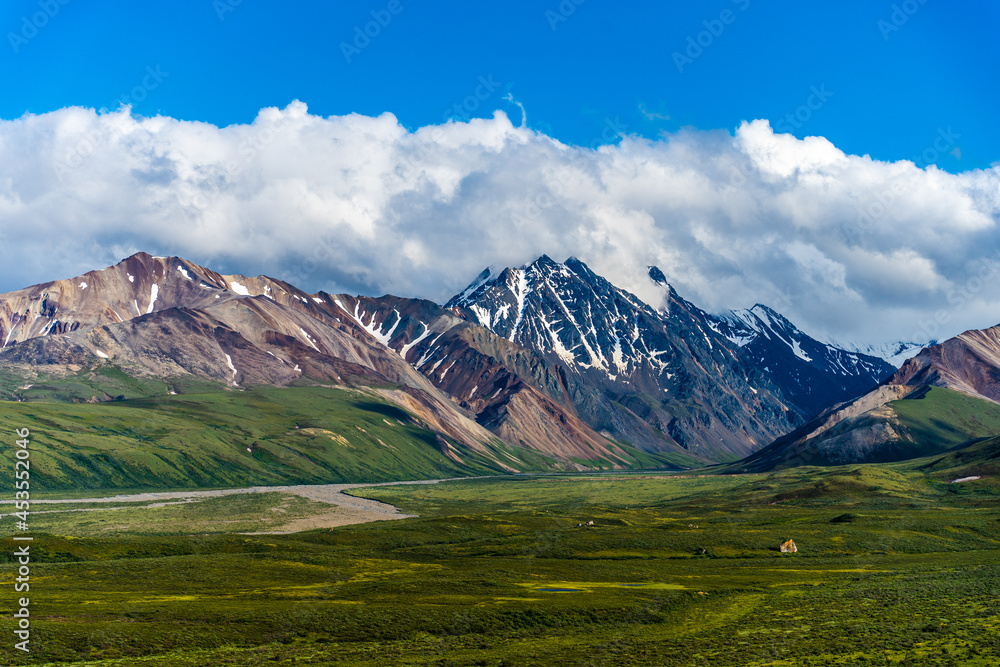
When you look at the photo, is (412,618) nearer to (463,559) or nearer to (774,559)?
(463,559)

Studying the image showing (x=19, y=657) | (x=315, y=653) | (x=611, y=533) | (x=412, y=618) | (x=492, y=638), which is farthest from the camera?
(x=611, y=533)

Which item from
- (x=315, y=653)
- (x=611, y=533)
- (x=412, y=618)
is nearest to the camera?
(x=315, y=653)

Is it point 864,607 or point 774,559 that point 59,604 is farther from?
point 774,559

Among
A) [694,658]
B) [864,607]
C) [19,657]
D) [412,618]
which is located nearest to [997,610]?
[864,607]

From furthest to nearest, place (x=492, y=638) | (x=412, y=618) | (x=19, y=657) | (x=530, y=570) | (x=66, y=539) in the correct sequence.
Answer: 1. (x=66, y=539)
2. (x=530, y=570)
3. (x=412, y=618)
4. (x=492, y=638)
5. (x=19, y=657)

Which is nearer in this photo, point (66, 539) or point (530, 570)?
point (530, 570)

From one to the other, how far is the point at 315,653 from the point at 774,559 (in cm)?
9119

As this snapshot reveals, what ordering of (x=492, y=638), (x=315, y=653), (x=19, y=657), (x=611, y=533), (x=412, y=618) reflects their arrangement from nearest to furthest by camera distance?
(x=19, y=657) → (x=315, y=653) → (x=492, y=638) → (x=412, y=618) → (x=611, y=533)

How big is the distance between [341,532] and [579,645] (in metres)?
102

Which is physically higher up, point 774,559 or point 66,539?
point 66,539

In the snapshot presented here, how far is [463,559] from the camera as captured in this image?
448ft

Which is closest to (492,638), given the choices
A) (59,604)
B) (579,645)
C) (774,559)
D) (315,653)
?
(579,645)

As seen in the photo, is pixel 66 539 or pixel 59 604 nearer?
pixel 59 604

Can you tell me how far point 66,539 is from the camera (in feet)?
440
